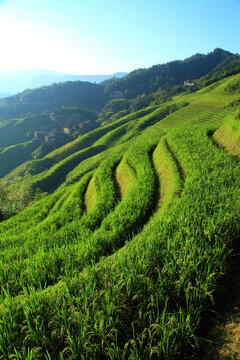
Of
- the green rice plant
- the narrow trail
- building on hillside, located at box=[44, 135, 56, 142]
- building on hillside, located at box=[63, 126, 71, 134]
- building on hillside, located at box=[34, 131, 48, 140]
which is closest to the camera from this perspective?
the green rice plant

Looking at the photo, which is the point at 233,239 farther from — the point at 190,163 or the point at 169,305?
the point at 190,163

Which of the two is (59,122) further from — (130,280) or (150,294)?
Answer: (150,294)

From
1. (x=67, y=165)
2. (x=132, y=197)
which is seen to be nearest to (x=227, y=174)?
(x=132, y=197)

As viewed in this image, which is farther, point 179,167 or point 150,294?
point 179,167

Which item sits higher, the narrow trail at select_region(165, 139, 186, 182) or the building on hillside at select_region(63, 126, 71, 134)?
the building on hillside at select_region(63, 126, 71, 134)

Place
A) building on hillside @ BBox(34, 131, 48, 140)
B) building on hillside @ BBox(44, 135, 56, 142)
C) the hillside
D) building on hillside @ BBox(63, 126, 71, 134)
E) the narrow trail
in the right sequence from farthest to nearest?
building on hillside @ BBox(63, 126, 71, 134) < building on hillside @ BBox(34, 131, 48, 140) < building on hillside @ BBox(44, 135, 56, 142) < the hillside < the narrow trail

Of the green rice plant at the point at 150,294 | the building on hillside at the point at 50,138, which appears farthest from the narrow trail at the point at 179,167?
the building on hillside at the point at 50,138

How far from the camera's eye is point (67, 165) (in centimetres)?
6662

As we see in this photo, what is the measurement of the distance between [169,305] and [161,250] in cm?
97

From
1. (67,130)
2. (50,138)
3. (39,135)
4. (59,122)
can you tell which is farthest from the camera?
(59,122)

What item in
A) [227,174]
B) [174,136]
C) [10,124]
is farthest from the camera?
[10,124]

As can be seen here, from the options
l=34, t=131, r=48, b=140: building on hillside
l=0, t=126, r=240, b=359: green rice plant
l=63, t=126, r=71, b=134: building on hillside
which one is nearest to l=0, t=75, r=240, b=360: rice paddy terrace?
l=0, t=126, r=240, b=359: green rice plant

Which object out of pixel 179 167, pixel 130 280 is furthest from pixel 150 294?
pixel 179 167

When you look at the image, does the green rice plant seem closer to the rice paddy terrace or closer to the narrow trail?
the rice paddy terrace
